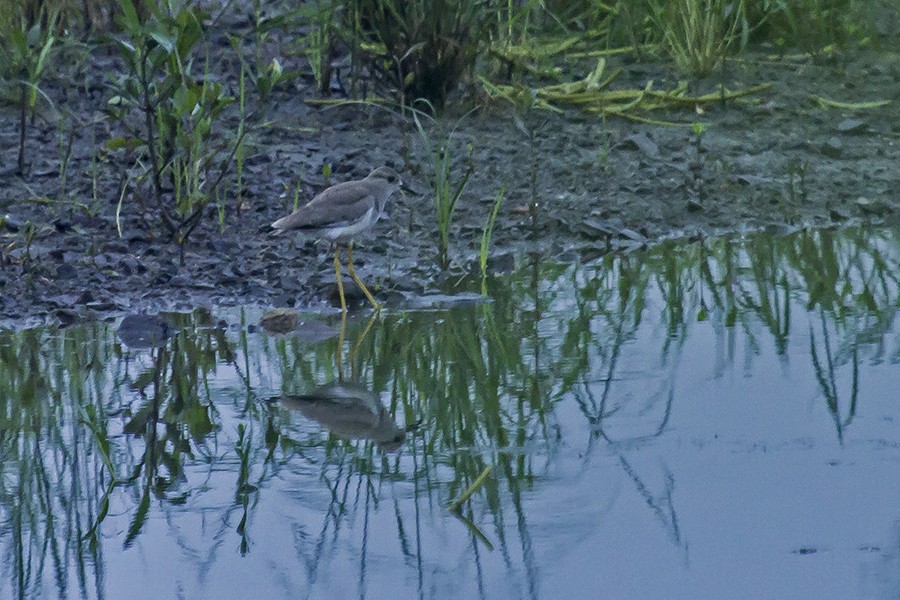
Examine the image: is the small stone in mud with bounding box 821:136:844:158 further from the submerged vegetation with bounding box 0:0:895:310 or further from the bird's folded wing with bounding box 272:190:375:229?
the bird's folded wing with bounding box 272:190:375:229

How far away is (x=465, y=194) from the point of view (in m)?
6.35

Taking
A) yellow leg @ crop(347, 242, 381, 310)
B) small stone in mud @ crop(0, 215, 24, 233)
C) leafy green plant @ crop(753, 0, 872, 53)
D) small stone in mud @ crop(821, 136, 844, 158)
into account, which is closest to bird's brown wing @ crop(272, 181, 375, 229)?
yellow leg @ crop(347, 242, 381, 310)

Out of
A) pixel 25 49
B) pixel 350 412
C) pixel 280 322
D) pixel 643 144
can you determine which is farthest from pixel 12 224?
pixel 643 144

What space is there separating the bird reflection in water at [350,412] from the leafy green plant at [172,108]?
1.59 meters

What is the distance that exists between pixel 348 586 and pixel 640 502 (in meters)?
0.69

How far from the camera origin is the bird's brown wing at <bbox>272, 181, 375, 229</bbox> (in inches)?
196

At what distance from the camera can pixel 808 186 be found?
6.58m

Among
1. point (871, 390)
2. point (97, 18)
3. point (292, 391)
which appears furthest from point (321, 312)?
point (97, 18)

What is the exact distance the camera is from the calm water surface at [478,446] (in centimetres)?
275

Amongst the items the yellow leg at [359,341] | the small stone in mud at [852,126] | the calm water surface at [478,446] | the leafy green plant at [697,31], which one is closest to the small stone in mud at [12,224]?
the calm water surface at [478,446]

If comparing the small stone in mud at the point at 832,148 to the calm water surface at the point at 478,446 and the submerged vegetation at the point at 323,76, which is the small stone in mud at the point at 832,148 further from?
the calm water surface at the point at 478,446

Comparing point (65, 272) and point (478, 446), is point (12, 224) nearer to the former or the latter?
point (65, 272)

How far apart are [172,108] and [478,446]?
8.94 ft

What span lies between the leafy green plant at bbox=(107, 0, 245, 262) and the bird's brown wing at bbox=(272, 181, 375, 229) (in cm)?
41
